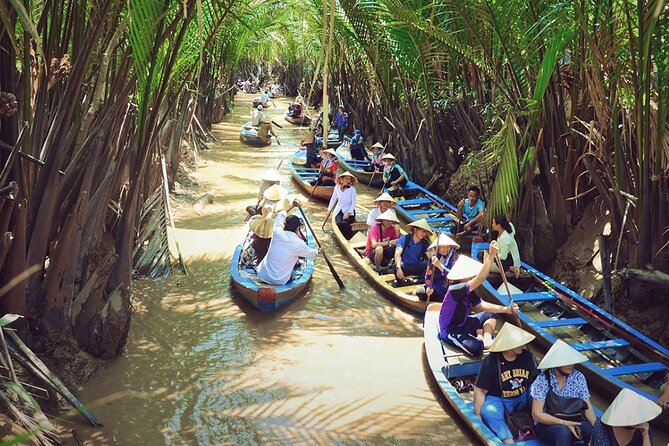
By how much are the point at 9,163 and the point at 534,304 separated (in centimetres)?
581

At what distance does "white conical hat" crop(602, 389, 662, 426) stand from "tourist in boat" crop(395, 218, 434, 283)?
14.5 feet

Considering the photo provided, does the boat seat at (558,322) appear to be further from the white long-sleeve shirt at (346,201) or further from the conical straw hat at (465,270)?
the white long-sleeve shirt at (346,201)

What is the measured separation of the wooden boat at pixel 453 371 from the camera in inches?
207

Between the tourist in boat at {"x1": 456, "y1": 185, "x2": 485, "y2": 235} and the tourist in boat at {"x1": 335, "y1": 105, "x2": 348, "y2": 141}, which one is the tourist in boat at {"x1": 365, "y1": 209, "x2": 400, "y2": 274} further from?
the tourist in boat at {"x1": 335, "y1": 105, "x2": 348, "y2": 141}

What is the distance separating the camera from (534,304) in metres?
7.84

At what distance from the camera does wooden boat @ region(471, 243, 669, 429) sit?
19.6ft

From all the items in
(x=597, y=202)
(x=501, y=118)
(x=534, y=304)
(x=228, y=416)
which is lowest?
(x=228, y=416)

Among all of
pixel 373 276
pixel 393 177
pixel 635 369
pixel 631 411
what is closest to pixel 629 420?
pixel 631 411

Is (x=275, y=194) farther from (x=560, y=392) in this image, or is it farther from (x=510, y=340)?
(x=560, y=392)

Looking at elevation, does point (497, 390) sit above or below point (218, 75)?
below

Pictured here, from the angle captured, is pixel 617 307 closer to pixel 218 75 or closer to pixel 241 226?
pixel 241 226

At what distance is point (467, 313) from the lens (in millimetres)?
6422

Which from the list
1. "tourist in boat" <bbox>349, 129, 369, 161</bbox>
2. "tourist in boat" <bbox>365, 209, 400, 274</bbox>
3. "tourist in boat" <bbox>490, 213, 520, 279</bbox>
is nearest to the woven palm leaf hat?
"tourist in boat" <bbox>490, 213, 520, 279</bbox>

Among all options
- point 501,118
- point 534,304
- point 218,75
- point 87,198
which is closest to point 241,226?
point 501,118
